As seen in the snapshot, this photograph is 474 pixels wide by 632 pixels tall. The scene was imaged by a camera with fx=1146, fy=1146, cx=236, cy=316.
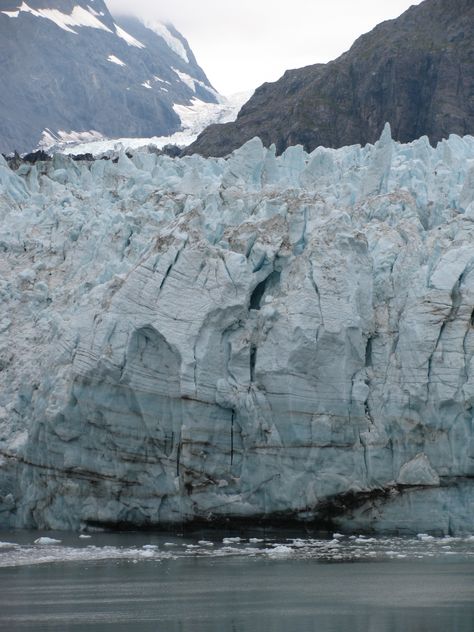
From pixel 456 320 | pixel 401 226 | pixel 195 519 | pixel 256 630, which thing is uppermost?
pixel 401 226

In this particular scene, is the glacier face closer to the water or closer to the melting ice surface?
the melting ice surface

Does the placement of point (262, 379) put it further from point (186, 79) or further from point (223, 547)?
point (186, 79)

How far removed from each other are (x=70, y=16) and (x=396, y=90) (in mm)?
63814

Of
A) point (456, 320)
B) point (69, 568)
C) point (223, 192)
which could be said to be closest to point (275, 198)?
point (223, 192)

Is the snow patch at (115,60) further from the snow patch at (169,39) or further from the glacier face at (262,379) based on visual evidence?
the glacier face at (262,379)

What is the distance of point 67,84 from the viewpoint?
102 m

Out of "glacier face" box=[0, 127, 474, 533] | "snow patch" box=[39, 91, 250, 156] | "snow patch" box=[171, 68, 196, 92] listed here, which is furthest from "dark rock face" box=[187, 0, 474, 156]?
"snow patch" box=[171, 68, 196, 92]

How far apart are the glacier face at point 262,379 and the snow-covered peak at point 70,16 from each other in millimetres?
86773

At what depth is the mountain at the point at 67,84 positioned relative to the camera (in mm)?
99688

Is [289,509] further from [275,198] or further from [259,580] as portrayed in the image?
[275,198]

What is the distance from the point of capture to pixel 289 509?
838 inches

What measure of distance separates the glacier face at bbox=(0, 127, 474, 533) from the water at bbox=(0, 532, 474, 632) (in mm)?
929

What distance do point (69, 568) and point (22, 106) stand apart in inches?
3398

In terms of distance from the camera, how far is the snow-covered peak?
10626 cm
